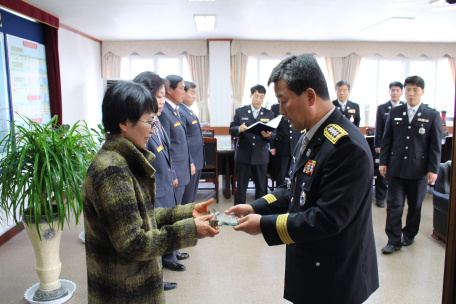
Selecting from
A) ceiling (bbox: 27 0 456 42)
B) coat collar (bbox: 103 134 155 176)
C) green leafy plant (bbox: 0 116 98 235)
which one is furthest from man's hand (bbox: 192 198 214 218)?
ceiling (bbox: 27 0 456 42)

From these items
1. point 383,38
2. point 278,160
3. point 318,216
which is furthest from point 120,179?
point 383,38

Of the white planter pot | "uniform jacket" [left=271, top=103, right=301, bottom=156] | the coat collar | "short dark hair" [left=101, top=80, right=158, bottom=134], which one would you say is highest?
"short dark hair" [left=101, top=80, right=158, bottom=134]

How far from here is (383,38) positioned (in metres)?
7.43

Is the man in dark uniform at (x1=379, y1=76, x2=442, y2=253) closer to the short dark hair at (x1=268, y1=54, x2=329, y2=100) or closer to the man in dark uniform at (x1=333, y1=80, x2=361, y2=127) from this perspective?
the man in dark uniform at (x1=333, y1=80, x2=361, y2=127)

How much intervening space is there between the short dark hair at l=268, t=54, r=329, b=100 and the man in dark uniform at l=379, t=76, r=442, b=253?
216cm

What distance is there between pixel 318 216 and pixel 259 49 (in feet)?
23.2

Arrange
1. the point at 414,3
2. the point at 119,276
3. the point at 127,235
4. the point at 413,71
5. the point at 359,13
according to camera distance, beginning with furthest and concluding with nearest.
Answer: the point at 413,71
the point at 359,13
the point at 414,3
the point at 119,276
the point at 127,235

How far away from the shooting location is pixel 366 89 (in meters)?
8.34

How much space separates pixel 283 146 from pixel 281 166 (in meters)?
0.29

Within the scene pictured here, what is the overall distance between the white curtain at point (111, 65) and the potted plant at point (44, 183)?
18.4 ft

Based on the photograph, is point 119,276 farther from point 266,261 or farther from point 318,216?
point 266,261

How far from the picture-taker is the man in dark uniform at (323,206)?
1.08 metres

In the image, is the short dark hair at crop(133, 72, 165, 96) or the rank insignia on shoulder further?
the short dark hair at crop(133, 72, 165, 96)

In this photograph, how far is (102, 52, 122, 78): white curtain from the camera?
7465 millimetres
